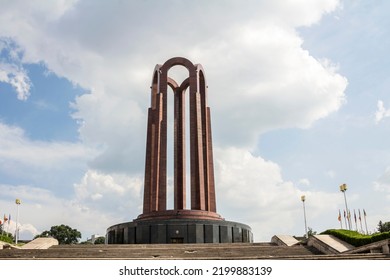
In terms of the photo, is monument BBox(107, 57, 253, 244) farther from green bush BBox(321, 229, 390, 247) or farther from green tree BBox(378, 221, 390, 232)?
green tree BBox(378, 221, 390, 232)

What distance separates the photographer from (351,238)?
47.9 ft

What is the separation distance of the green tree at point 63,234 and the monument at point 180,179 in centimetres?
3326

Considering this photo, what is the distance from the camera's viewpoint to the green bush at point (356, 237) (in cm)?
1272

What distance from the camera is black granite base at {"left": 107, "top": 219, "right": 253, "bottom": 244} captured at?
19.9 metres

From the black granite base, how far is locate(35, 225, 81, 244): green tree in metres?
36.3

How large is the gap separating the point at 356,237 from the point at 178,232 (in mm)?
9057

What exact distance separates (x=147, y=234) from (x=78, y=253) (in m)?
6.28

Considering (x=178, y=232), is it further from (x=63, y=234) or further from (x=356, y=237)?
(x=63, y=234)

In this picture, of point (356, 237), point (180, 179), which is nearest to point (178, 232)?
point (180, 179)

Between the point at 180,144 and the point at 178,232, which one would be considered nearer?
the point at 178,232

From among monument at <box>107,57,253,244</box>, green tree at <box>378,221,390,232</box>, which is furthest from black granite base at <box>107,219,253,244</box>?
green tree at <box>378,221,390,232</box>

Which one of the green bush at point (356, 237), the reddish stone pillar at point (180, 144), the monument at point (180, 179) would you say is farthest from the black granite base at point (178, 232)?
the green bush at point (356, 237)

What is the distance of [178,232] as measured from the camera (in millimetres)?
20031

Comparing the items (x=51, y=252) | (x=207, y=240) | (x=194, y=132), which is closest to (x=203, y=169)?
(x=194, y=132)
